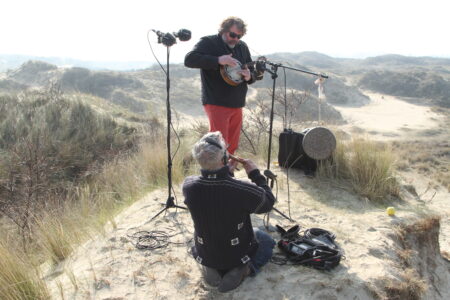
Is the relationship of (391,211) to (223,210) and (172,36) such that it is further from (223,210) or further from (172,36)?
(172,36)

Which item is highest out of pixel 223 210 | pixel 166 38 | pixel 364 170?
pixel 166 38

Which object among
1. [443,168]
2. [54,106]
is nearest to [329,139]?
[54,106]

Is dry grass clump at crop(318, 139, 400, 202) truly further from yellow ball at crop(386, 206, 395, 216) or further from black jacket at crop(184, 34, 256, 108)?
black jacket at crop(184, 34, 256, 108)

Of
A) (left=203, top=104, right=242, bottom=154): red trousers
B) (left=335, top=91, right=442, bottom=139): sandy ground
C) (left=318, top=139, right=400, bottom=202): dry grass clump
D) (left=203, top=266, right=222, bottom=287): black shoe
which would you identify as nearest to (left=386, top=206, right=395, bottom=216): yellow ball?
(left=318, top=139, right=400, bottom=202): dry grass clump

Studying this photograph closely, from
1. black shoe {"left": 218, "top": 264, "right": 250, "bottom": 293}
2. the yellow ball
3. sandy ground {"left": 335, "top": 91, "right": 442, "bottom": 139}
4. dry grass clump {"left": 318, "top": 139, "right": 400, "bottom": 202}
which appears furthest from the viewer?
sandy ground {"left": 335, "top": 91, "right": 442, "bottom": 139}

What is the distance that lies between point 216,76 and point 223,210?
181cm

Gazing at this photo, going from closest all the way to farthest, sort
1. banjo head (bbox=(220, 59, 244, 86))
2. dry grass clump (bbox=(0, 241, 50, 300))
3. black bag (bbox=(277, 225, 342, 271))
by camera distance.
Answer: dry grass clump (bbox=(0, 241, 50, 300)) → black bag (bbox=(277, 225, 342, 271)) → banjo head (bbox=(220, 59, 244, 86))

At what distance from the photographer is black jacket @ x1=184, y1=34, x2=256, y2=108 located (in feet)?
12.0

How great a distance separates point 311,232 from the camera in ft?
10.8

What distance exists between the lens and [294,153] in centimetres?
504

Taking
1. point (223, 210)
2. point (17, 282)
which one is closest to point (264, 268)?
point (223, 210)

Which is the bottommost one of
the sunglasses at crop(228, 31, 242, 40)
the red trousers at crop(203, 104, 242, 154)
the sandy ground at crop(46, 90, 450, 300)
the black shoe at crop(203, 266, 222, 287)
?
the sandy ground at crop(46, 90, 450, 300)

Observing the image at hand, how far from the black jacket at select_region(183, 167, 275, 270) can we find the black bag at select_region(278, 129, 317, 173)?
97.4 inches

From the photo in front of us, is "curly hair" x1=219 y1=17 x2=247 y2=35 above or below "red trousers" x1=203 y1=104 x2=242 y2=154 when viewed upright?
above
